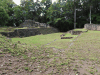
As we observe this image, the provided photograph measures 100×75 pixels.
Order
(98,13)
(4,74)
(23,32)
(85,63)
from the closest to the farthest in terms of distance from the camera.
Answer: (4,74), (85,63), (23,32), (98,13)

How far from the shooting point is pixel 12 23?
93.9ft

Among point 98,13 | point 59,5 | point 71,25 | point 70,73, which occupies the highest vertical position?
point 59,5

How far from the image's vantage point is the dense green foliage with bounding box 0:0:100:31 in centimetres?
2467

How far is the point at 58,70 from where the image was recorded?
3088mm

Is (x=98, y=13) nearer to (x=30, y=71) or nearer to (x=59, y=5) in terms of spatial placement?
(x=59, y=5)

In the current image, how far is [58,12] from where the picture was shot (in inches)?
1033

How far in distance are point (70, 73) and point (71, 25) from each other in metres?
26.1

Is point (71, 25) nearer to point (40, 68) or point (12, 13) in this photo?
point (12, 13)

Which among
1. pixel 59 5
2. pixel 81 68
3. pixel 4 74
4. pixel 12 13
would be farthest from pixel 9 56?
pixel 12 13

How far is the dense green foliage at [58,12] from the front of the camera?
2467 centimetres

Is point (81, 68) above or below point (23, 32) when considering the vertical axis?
below

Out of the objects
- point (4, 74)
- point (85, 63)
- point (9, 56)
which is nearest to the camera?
point (4, 74)

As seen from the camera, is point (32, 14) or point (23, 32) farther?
point (32, 14)

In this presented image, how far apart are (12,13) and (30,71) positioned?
30.1m
